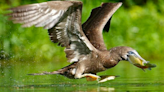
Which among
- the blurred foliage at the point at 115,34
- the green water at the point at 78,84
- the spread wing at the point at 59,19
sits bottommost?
the green water at the point at 78,84

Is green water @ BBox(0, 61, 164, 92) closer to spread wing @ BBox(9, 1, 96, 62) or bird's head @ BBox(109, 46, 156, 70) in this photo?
bird's head @ BBox(109, 46, 156, 70)

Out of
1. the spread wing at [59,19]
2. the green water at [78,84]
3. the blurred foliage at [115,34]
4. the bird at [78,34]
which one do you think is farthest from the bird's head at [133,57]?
the blurred foliage at [115,34]

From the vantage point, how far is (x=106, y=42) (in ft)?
49.1

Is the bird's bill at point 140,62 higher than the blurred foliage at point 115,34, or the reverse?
the blurred foliage at point 115,34

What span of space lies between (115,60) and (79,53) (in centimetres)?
65

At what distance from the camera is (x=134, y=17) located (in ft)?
53.3

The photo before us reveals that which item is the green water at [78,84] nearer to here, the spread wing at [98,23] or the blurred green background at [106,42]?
the blurred green background at [106,42]

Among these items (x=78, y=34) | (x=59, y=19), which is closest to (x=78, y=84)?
(x=78, y=34)

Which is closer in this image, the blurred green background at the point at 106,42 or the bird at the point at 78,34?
the bird at the point at 78,34

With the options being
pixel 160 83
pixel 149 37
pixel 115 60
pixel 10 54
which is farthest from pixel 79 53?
pixel 149 37

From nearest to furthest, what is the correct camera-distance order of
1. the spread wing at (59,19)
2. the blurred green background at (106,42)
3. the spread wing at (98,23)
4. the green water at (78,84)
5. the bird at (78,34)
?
the spread wing at (59,19) → the bird at (78,34) → the green water at (78,84) → the blurred green background at (106,42) → the spread wing at (98,23)

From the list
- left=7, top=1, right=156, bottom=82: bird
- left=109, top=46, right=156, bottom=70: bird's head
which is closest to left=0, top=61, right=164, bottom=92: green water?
left=7, top=1, right=156, bottom=82: bird

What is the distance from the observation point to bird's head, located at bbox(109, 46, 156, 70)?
8.69 metres

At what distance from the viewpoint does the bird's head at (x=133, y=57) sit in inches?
342
